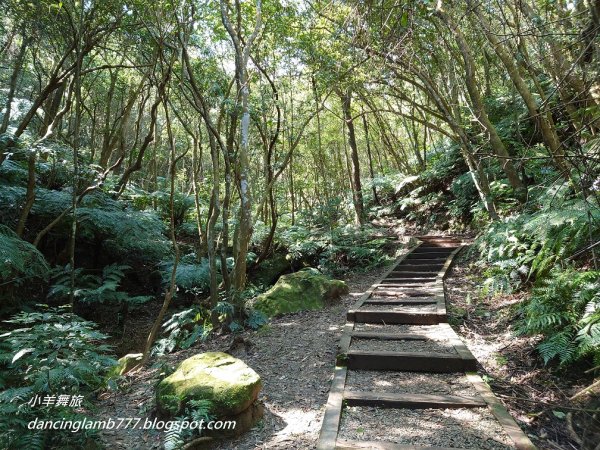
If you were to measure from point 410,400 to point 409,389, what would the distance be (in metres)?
0.29

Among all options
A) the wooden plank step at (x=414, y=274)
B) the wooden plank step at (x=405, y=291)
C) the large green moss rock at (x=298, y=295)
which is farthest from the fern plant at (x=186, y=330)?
the wooden plank step at (x=414, y=274)

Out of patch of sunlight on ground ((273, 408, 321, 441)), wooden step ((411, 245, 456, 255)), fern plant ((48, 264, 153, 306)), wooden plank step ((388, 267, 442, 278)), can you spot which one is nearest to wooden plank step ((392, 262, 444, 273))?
wooden plank step ((388, 267, 442, 278))

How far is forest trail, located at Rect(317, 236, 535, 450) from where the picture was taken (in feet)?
9.25

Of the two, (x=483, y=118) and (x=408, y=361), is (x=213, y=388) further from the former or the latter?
(x=483, y=118)

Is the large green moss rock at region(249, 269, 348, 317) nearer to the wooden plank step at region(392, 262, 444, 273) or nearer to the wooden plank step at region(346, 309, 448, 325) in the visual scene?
the wooden plank step at region(346, 309, 448, 325)

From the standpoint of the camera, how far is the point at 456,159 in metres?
13.4

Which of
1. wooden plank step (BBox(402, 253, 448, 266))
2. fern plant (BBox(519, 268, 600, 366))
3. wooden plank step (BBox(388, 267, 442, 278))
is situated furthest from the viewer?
wooden plank step (BBox(402, 253, 448, 266))

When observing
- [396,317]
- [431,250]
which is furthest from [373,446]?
[431,250]

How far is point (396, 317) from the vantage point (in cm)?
531

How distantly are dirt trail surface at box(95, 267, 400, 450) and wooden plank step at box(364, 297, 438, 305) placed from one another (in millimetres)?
583

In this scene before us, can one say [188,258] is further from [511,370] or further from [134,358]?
[511,370]

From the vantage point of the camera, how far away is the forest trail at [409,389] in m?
2.82

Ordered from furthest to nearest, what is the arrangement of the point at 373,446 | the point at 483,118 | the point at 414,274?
the point at 414,274, the point at 483,118, the point at 373,446

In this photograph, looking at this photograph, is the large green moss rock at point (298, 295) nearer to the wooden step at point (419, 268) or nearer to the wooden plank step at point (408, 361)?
the wooden step at point (419, 268)
